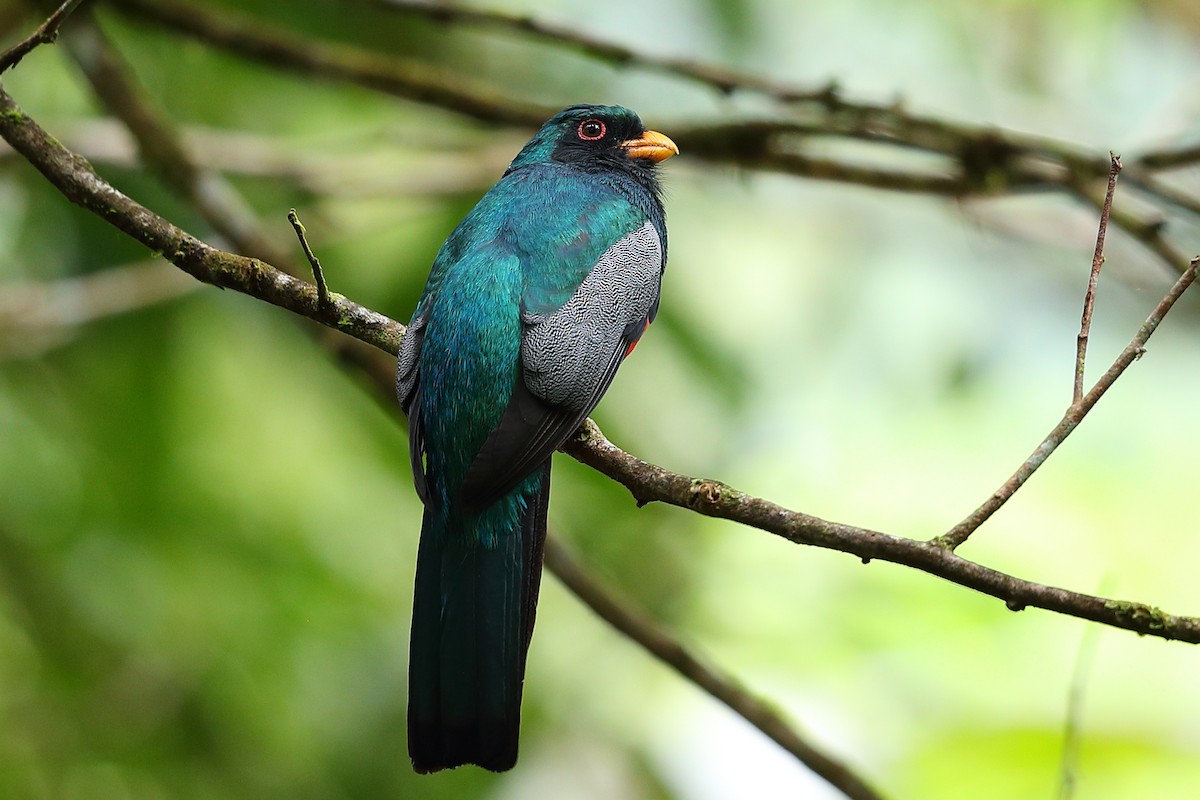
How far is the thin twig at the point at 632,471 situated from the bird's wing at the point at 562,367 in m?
0.09

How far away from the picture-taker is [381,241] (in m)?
6.27

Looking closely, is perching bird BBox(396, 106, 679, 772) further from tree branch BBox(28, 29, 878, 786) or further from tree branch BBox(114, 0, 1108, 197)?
tree branch BBox(114, 0, 1108, 197)

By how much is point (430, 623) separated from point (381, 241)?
11.9ft

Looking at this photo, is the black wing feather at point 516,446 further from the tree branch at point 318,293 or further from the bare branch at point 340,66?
the bare branch at point 340,66

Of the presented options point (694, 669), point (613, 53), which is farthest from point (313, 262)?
point (613, 53)

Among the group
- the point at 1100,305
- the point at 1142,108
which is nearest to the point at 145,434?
the point at 1100,305

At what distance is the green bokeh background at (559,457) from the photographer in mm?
5125

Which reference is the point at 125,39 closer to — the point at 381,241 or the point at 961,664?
the point at 381,241

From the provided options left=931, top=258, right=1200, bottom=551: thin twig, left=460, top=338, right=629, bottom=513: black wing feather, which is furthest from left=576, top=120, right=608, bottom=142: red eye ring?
left=931, top=258, right=1200, bottom=551: thin twig

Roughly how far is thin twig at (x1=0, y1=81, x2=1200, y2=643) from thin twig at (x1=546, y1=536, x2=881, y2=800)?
3.35 feet

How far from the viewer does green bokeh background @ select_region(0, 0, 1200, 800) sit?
16.8ft

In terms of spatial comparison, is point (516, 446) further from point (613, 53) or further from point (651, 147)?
point (613, 53)

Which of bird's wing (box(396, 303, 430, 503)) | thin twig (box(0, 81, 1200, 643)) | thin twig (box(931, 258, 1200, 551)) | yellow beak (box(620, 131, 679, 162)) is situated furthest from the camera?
yellow beak (box(620, 131, 679, 162))

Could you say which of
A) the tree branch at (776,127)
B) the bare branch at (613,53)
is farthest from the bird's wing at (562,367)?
the tree branch at (776,127)
